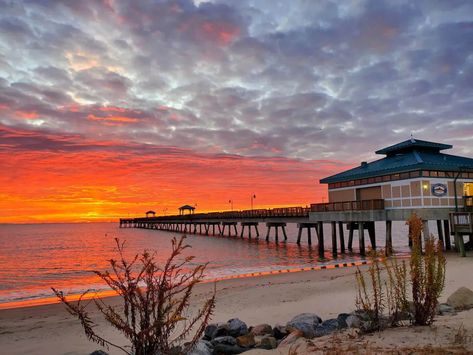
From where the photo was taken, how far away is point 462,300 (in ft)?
31.2

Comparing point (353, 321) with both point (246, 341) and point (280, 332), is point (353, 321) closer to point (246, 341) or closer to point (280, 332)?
point (280, 332)

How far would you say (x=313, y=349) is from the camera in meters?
6.05

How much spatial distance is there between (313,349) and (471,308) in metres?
5.29

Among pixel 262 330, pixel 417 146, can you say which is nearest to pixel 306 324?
pixel 262 330

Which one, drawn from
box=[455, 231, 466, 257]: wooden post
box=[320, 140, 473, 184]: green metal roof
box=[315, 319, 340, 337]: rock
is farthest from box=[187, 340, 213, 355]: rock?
box=[320, 140, 473, 184]: green metal roof

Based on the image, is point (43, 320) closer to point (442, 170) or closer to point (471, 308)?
point (471, 308)

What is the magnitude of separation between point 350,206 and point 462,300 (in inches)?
878

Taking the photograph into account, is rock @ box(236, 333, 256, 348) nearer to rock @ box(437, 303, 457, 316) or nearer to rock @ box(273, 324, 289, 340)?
rock @ box(273, 324, 289, 340)

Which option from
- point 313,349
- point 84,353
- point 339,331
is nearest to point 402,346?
point 313,349

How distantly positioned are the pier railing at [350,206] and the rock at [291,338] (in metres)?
23.9

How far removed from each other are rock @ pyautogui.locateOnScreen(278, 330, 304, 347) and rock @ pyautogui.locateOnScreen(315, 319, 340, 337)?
572 mm

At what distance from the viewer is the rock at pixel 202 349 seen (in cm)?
646

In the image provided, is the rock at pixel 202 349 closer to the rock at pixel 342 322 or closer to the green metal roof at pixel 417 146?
the rock at pixel 342 322

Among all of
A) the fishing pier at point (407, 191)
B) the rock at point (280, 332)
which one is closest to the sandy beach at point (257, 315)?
the rock at point (280, 332)
